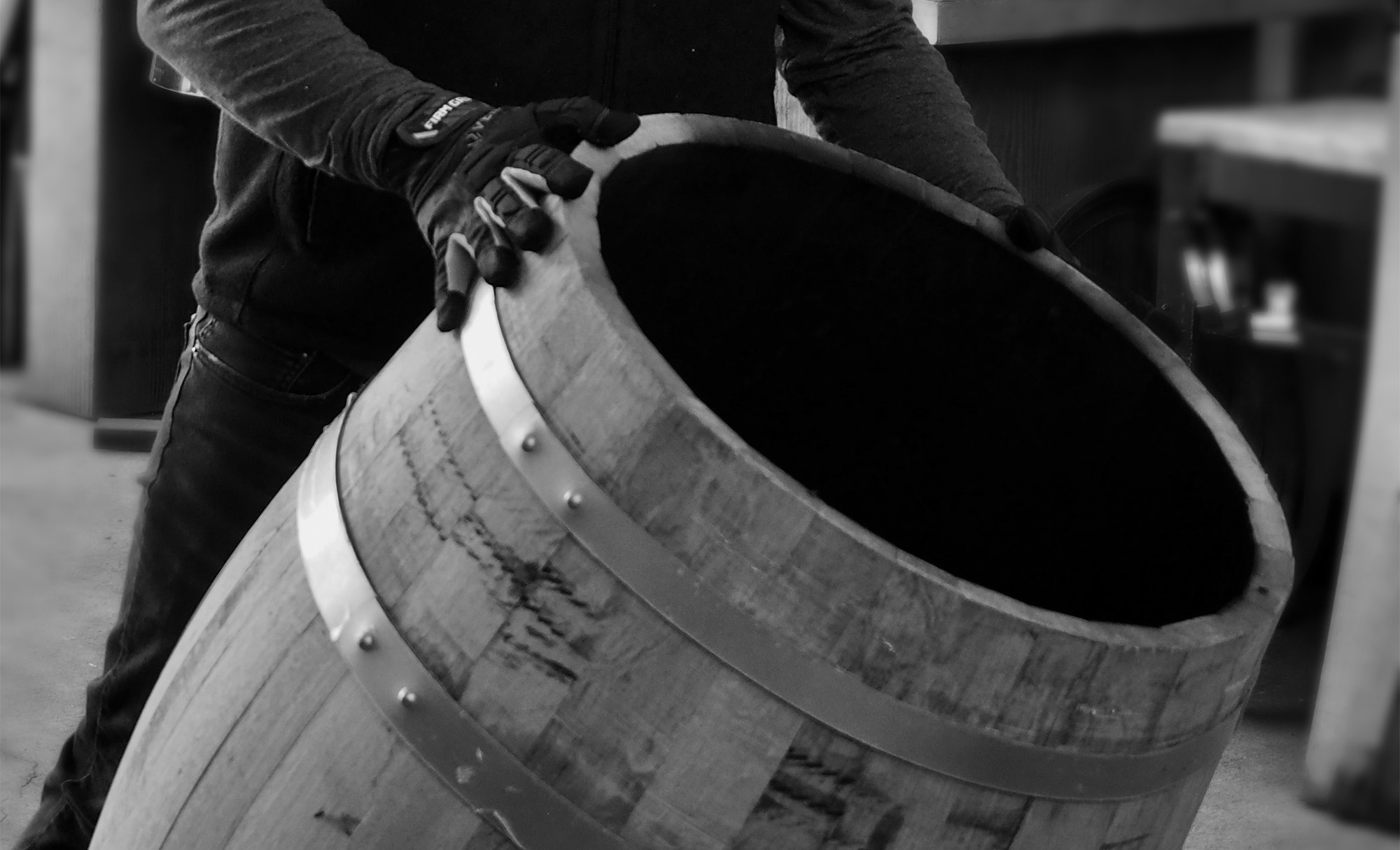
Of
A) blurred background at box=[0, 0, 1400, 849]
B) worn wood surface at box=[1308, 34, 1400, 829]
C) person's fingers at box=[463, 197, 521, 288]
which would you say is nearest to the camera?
person's fingers at box=[463, 197, 521, 288]

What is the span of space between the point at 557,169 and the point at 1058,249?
24.3 inches

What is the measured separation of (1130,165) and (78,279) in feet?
10.3

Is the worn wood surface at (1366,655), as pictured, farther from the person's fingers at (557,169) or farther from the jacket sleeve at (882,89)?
the person's fingers at (557,169)

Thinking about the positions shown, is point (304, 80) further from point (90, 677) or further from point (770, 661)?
point (90, 677)

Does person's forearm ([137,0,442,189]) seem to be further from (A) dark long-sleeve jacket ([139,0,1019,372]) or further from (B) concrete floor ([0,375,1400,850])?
(B) concrete floor ([0,375,1400,850])

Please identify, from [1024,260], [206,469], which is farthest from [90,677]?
[1024,260]

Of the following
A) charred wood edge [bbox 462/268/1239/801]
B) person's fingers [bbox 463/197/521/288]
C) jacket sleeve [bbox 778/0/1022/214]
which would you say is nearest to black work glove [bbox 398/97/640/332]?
person's fingers [bbox 463/197/521/288]

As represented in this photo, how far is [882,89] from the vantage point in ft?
6.15

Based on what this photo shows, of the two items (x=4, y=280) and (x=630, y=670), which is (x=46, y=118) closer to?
(x=4, y=280)

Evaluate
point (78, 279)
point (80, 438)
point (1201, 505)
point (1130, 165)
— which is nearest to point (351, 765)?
point (1201, 505)

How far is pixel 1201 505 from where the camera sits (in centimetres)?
145

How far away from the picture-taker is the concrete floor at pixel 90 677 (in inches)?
125

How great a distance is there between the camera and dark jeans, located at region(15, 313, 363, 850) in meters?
1.77

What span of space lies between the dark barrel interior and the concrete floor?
1.67m
